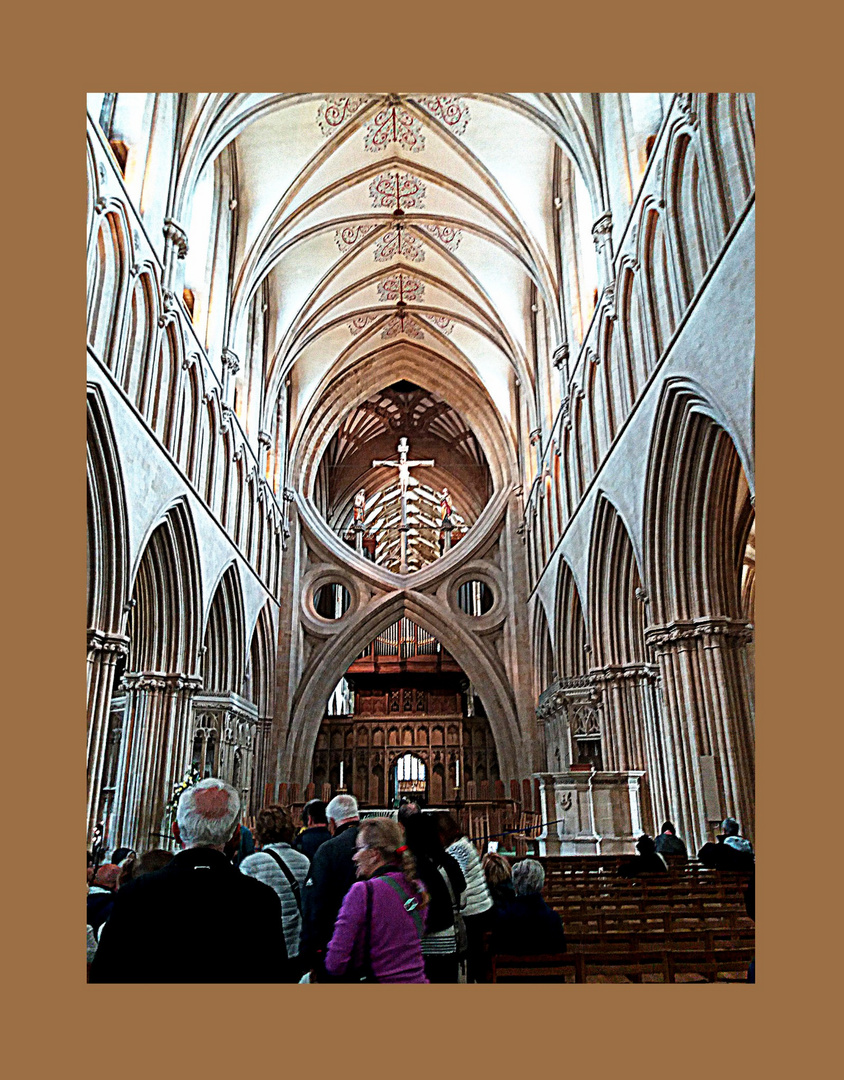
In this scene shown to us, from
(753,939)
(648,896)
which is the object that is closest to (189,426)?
(648,896)

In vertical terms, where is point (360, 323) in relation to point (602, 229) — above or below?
above

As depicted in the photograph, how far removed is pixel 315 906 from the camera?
10.7ft

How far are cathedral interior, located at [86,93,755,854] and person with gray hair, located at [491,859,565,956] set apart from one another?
4.44 m

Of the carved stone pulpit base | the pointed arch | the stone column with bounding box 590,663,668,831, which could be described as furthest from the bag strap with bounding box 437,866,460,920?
the stone column with bounding box 590,663,668,831

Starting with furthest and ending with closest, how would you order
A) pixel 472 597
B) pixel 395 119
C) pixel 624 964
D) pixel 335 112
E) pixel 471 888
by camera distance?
pixel 472 597, pixel 395 119, pixel 335 112, pixel 471 888, pixel 624 964

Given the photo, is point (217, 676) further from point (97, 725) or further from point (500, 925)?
point (500, 925)

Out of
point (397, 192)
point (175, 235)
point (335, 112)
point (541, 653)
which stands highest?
point (397, 192)

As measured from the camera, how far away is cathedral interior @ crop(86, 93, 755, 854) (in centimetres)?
985

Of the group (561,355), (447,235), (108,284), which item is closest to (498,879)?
(108,284)

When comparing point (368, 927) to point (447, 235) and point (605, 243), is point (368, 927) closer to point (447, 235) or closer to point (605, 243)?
point (605, 243)

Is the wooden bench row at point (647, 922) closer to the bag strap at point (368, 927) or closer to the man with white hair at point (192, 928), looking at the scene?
the bag strap at point (368, 927)

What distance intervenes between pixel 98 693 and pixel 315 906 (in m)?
7.41

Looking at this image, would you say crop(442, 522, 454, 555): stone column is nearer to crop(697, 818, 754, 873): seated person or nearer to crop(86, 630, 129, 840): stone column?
crop(86, 630, 129, 840): stone column

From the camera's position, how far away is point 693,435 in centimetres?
980
